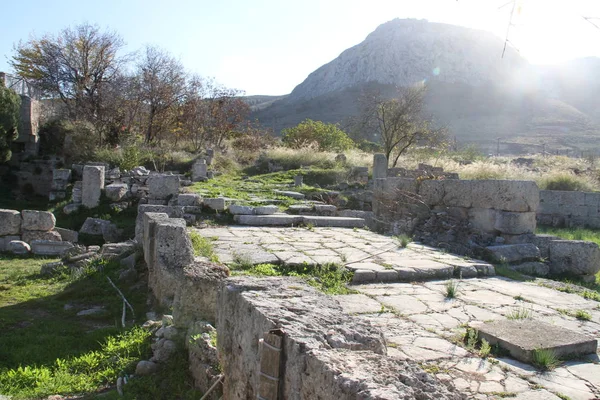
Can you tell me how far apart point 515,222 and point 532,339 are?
485 cm

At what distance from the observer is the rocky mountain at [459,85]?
6300 centimetres

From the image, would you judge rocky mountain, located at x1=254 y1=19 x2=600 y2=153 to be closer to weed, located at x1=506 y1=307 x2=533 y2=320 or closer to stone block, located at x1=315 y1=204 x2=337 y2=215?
stone block, located at x1=315 y1=204 x2=337 y2=215

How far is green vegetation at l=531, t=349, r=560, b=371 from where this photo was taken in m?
3.41

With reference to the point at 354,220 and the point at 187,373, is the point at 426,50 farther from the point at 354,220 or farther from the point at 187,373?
the point at 187,373

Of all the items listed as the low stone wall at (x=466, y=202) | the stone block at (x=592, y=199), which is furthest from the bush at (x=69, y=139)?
the stone block at (x=592, y=199)

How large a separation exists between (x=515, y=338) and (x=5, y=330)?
4911 millimetres

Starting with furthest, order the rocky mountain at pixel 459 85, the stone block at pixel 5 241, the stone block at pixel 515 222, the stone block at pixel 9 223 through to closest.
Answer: the rocky mountain at pixel 459 85 < the stone block at pixel 9 223 < the stone block at pixel 5 241 < the stone block at pixel 515 222

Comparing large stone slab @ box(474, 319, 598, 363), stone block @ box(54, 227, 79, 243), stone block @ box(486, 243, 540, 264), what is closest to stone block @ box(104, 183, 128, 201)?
stone block @ box(54, 227, 79, 243)

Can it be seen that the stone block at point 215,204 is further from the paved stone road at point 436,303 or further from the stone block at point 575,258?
the stone block at point 575,258

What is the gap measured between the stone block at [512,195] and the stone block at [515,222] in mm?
86

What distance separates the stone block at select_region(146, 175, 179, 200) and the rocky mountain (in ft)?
159

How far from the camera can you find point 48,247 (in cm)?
984

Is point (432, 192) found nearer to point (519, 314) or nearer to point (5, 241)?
point (519, 314)

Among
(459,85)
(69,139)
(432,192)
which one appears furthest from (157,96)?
(459,85)
